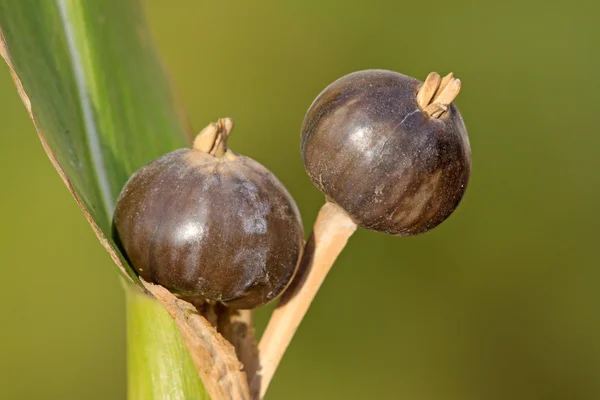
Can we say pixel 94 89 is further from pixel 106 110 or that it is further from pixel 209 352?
pixel 209 352

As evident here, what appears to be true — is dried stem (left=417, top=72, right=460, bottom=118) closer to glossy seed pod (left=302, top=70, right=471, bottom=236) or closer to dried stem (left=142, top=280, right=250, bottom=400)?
glossy seed pod (left=302, top=70, right=471, bottom=236)

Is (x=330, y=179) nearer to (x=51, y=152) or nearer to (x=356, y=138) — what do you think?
(x=356, y=138)

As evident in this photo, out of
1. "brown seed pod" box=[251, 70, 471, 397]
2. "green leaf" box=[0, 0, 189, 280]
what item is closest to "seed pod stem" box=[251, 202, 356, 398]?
"brown seed pod" box=[251, 70, 471, 397]

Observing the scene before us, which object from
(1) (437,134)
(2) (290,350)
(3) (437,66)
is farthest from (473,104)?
(1) (437,134)

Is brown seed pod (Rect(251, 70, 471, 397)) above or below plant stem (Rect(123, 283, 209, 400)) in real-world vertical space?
above

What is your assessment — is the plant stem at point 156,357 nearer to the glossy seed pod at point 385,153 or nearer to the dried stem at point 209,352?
the dried stem at point 209,352

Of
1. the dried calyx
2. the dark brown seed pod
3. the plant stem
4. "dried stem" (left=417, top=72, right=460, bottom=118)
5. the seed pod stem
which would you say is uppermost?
"dried stem" (left=417, top=72, right=460, bottom=118)

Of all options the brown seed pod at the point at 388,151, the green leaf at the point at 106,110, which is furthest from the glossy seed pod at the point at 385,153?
the green leaf at the point at 106,110

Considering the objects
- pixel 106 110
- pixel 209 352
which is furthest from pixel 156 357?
pixel 106 110
